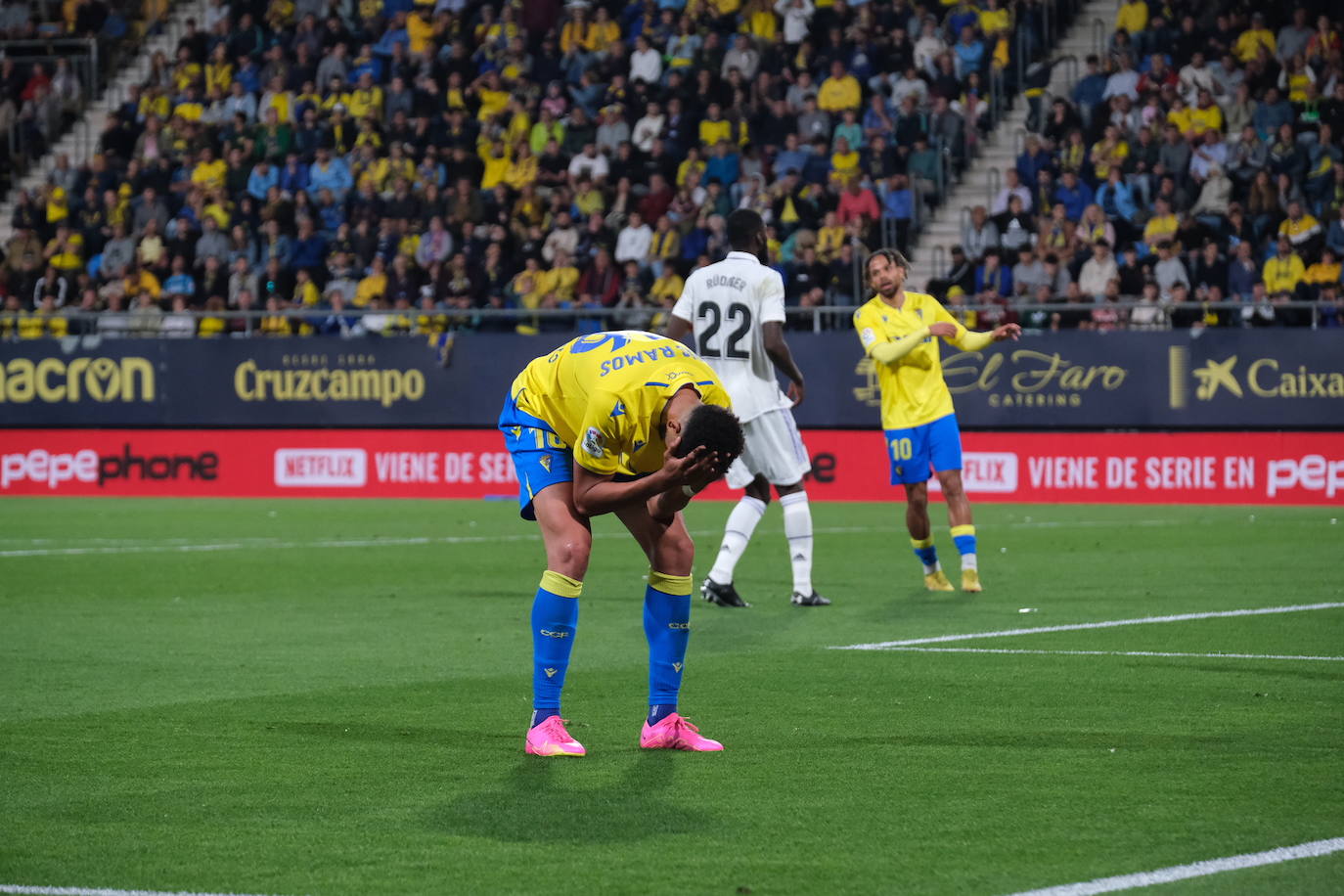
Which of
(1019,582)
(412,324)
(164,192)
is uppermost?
(164,192)

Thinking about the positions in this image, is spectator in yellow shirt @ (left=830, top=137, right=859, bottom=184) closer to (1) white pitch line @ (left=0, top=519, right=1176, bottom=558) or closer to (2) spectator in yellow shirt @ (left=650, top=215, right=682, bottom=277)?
(2) spectator in yellow shirt @ (left=650, top=215, right=682, bottom=277)

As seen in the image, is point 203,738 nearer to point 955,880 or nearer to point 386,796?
point 386,796

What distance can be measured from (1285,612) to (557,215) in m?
16.5

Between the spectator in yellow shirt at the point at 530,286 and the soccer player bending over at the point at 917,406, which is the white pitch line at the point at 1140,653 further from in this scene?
the spectator in yellow shirt at the point at 530,286

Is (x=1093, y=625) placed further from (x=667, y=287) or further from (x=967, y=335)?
(x=667, y=287)

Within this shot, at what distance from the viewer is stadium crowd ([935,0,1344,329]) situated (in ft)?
76.8

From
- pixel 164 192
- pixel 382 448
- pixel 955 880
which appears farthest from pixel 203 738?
pixel 164 192

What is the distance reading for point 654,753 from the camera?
7.23 metres

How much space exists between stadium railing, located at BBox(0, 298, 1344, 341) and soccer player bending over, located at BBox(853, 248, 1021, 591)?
880 cm

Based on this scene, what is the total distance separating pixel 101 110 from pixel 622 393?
101 feet

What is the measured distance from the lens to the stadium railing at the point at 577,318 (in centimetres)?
2319

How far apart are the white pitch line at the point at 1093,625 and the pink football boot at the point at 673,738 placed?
323cm

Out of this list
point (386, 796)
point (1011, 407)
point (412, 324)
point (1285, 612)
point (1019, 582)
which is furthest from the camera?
point (412, 324)

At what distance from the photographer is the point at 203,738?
299 inches
